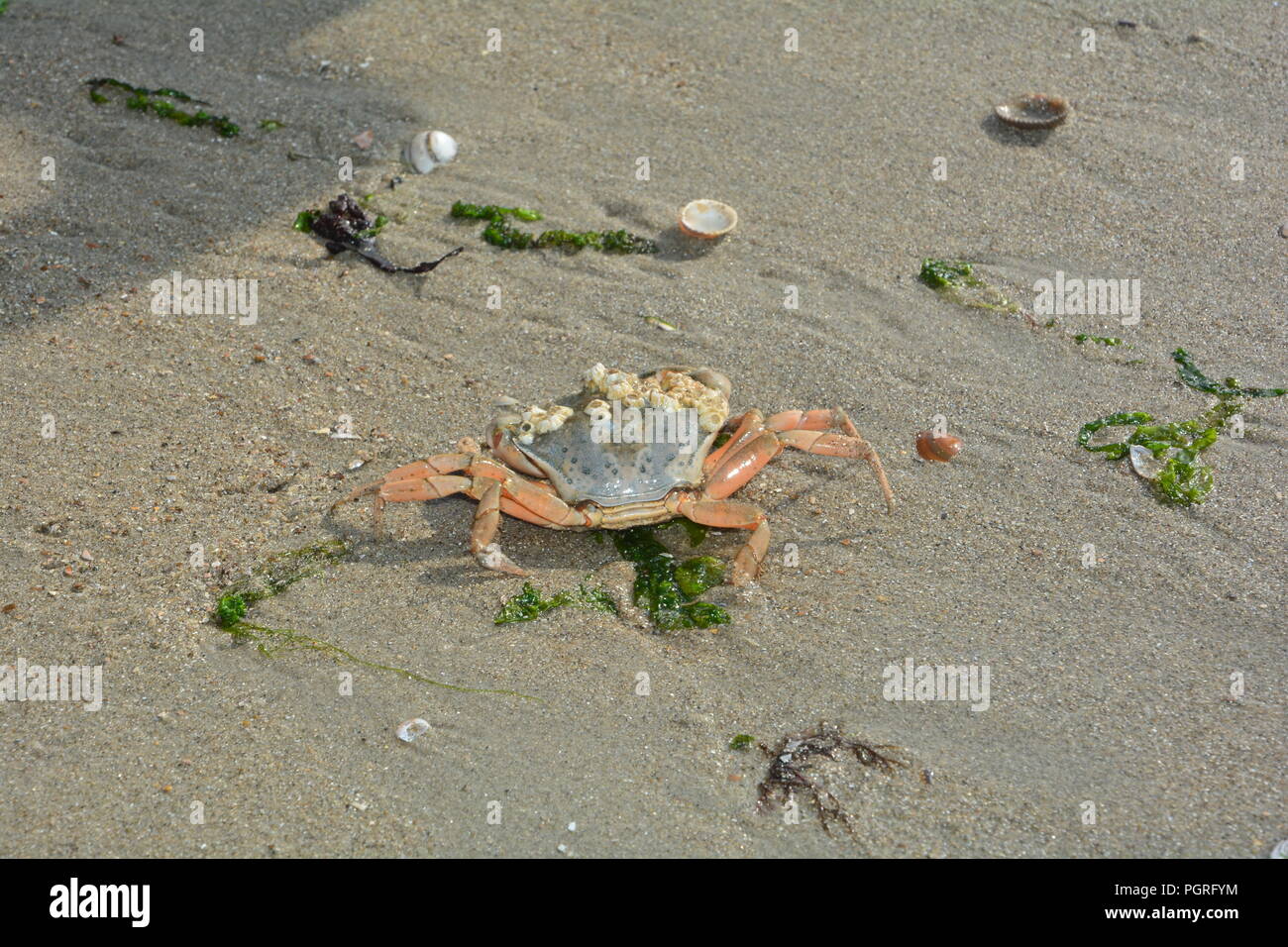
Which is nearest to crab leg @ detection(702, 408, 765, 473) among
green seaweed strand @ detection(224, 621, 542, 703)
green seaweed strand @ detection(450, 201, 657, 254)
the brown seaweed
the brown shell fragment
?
the brown shell fragment

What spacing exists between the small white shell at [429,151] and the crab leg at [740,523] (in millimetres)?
3745

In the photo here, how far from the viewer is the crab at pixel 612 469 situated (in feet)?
16.6

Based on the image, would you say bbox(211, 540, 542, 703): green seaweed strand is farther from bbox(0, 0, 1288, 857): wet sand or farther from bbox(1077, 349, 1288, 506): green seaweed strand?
bbox(1077, 349, 1288, 506): green seaweed strand

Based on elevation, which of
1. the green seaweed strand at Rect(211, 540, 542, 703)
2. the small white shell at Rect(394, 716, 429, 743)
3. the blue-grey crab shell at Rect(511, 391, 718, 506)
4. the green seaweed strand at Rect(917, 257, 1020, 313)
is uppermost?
the green seaweed strand at Rect(917, 257, 1020, 313)

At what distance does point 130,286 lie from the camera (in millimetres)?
6602

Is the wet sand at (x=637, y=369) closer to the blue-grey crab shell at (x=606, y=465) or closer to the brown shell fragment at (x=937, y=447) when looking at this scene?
the brown shell fragment at (x=937, y=447)

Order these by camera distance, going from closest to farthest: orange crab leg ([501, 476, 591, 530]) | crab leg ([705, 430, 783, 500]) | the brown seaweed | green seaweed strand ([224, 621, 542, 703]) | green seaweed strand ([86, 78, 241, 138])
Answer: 1. the brown seaweed
2. green seaweed strand ([224, 621, 542, 703])
3. orange crab leg ([501, 476, 591, 530])
4. crab leg ([705, 430, 783, 500])
5. green seaweed strand ([86, 78, 241, 138])

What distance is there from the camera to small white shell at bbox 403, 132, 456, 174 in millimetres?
7496

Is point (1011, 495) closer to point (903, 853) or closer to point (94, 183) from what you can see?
point (903, 853)

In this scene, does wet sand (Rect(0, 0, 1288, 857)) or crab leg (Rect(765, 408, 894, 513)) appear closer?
wet sand (Rect(0, 0, 1288, 857))

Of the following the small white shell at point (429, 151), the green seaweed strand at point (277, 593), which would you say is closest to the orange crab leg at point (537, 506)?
the green seaweed strand at point (277, 593)

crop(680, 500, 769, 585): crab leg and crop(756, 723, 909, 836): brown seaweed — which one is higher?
crop(680, 500, 769, 585): crab leg

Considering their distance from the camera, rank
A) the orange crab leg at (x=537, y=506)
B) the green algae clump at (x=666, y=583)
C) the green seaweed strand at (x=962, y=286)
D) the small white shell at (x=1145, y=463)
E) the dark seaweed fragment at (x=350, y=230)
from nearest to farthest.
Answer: the green algae clump at (x=666, y=583), the orange crab leg at (x=537, y=506), the small white shell at (x=1145, y=463), the green seaweed strand at (x=962, y=286), the dark seaweed fragment at (x=350, y=230)

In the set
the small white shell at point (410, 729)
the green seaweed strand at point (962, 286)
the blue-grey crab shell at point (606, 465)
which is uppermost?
the green seaweed strand at point (962, 286)
